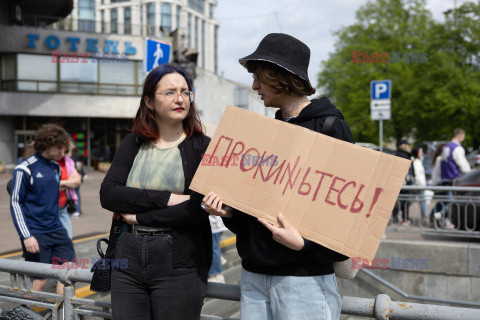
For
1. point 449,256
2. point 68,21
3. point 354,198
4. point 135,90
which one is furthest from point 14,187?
point 68,21

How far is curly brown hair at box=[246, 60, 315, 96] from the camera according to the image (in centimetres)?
203

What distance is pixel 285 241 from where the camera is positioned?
74.5 inches

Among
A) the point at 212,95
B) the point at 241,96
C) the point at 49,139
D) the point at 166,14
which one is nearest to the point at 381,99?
the point at 49,139

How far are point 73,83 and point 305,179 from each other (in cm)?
2939

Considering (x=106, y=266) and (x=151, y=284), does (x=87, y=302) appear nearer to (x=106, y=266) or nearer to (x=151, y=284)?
(x=106, y=266)

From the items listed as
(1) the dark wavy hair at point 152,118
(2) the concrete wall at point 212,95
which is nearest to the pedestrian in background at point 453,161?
(1) the dark wavy hair at point 152,118

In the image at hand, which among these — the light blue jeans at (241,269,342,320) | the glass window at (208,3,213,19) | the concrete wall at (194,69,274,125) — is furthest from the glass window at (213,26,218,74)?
the light blue jeans at (241,269,342,320)

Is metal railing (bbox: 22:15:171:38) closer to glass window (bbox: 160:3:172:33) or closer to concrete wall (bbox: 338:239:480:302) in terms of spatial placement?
concrete wall (bbox: 338:239:480:302)

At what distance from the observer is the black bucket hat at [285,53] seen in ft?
6.57

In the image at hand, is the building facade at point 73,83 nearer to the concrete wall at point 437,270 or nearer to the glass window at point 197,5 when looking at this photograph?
the concrete wall at point 437,270

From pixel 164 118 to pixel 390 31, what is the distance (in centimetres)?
3198

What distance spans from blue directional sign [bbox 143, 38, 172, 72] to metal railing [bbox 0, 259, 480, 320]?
13.7ft

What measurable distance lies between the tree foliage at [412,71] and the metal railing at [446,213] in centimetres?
1479

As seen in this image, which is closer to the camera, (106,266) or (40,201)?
(106,266)
